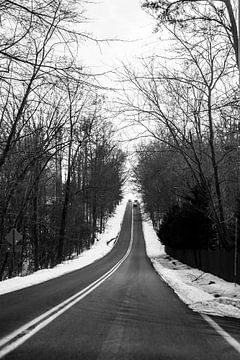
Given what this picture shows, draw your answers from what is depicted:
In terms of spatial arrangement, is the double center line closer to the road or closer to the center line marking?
the road

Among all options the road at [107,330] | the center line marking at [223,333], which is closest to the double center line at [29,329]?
the road at [107,330]

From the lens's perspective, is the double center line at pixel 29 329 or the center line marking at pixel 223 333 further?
the center line marking at pixel 223 333

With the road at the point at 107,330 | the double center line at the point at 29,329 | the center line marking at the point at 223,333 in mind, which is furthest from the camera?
the center line marking at the point at 223,333

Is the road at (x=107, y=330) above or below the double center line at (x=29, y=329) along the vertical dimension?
below

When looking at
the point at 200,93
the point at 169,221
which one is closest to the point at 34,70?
the point at 200,93

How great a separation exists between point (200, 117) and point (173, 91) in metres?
1.93

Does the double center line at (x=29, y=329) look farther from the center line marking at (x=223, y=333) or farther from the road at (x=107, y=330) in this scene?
the center line marking at (x=223, y=333)

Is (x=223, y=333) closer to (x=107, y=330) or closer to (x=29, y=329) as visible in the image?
(x=107, y=330)

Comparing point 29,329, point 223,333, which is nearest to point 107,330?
point 29,329

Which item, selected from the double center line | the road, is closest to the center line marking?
the road

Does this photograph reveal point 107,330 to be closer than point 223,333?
No

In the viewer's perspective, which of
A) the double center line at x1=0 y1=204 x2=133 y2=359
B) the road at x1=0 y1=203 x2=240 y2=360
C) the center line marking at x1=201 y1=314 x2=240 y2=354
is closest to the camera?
the road at x1=0 y1=203 x2=240 y2=360

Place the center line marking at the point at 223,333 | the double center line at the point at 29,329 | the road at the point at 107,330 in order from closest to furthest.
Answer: the road at the point at 107,330
the double center line at the point at 29,329
the center line marking at the point at 223,333

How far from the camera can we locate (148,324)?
8.68 metres
